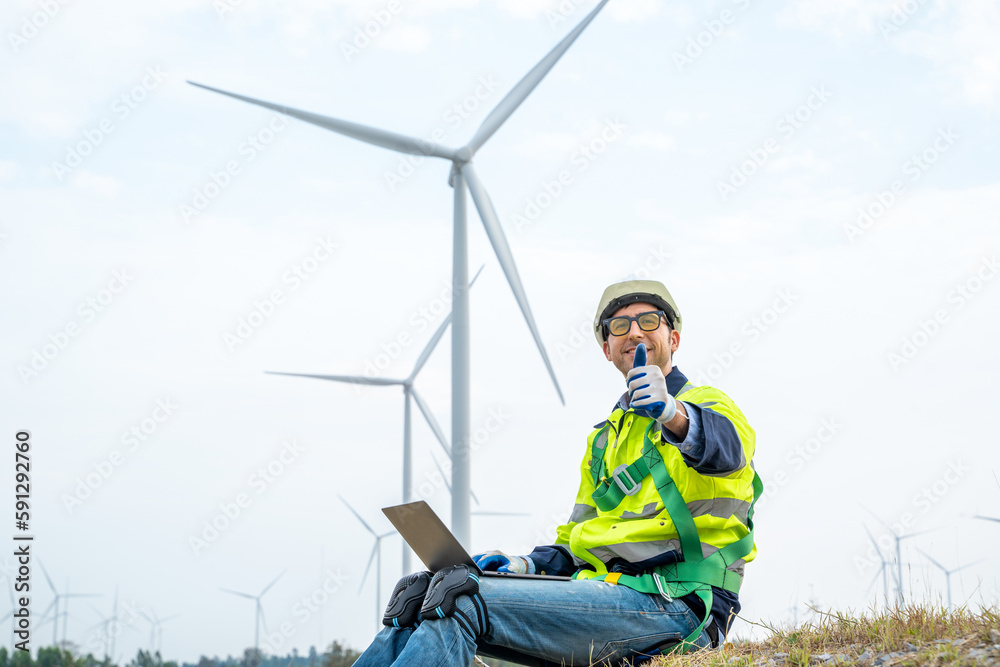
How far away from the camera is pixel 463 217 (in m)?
24.1

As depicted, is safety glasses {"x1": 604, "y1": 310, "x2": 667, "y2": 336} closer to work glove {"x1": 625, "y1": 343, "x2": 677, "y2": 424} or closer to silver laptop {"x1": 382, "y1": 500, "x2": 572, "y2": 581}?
work glove {"x1": 625, "y1": 343, "x2": 677, "y2": 424}

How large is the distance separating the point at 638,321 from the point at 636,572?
5.23ft

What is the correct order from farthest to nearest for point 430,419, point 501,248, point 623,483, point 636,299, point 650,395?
point 430,419 → point 501,248 → point 636,299 → point 623,483 → point 650,395

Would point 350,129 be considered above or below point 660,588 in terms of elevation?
above

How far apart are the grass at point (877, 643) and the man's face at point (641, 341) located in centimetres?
Answer: 176

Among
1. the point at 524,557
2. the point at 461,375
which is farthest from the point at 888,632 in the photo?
the point at 461,375

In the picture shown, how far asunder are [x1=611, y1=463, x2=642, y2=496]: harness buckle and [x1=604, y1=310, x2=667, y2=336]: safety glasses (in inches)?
35.6

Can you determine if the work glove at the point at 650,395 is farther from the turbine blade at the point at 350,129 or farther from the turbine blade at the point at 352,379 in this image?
the turbine blade at the point at 352,379

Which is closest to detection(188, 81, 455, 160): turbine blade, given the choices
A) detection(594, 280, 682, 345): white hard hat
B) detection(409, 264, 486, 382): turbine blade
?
detection(409, 264, 486, 382): turbine blade

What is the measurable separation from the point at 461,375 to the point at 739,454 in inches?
698

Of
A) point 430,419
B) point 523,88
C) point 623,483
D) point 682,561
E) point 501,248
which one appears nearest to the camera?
point 682,561

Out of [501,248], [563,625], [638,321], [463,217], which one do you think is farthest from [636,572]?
[463,217]

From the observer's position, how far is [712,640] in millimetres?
5727

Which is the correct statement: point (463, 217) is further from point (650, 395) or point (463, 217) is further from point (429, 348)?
point (650, 395)
